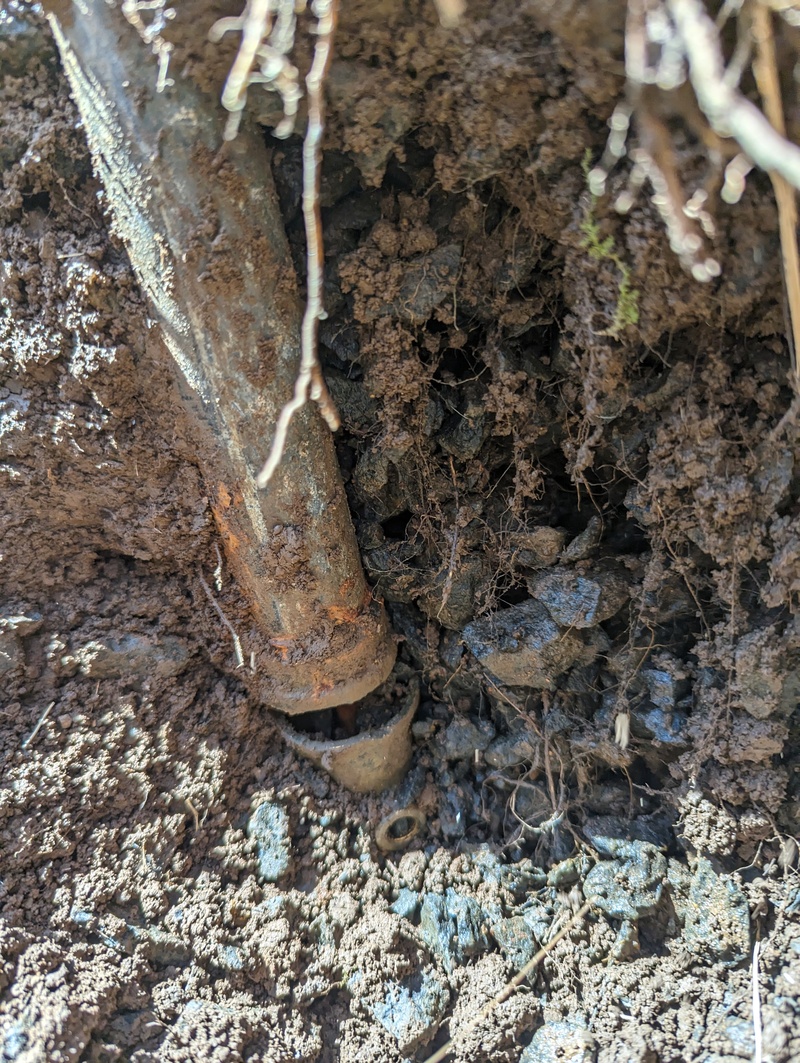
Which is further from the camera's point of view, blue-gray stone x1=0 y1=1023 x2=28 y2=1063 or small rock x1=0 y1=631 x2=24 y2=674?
small rock x1=0 y1=631 x2=24 y2=674

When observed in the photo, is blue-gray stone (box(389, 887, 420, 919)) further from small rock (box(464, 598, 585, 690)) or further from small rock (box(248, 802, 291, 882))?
small rock (box(464, 598, 585, 690))

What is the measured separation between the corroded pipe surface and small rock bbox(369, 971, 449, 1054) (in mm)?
640

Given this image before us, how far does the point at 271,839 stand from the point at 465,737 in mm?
550

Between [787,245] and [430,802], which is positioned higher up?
[787,245]

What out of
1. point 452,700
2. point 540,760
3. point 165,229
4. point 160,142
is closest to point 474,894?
point 540,760

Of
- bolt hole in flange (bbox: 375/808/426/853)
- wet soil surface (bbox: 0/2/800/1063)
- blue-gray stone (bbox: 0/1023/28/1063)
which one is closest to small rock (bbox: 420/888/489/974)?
wet soil surface (bbox: 0/2/800/1063)

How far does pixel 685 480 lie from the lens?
1.27 m

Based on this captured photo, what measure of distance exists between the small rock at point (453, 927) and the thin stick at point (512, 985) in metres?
0.10

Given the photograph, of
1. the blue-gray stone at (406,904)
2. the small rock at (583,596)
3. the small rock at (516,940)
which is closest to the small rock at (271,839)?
Result: the blue-gray stone at (406,904)

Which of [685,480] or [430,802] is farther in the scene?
[430,802]

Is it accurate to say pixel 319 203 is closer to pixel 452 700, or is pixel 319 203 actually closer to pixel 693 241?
pixel 693 241

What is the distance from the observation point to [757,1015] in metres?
1.22

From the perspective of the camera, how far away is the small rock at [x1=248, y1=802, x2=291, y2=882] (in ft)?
5.16

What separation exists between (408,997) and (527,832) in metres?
0.46
